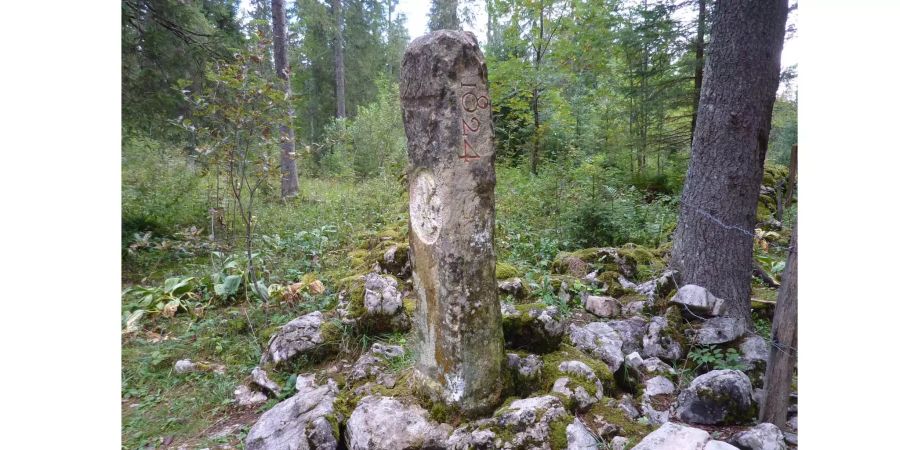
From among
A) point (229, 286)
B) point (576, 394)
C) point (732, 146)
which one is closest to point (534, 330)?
point (576, 394)

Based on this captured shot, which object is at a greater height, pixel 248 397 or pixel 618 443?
pixel 618 443

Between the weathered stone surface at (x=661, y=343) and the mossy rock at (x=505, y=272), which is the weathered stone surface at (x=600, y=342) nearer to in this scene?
the weathered stone surface at (x=661, y=343)

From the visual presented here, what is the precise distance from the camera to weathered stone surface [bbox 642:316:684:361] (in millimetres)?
2910

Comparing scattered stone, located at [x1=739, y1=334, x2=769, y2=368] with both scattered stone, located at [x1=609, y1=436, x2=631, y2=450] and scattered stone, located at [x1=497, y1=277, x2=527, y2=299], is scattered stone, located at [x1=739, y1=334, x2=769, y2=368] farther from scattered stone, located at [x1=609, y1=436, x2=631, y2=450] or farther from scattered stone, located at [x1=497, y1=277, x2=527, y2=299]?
scattered stone, located at [x1=497, y1=277, x2=527, y2=299]

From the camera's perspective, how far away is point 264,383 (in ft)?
9.52

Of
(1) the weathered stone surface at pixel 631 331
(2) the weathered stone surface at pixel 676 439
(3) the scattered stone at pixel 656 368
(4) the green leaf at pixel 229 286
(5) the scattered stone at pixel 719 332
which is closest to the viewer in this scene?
(2) the weathered stone surface at pixel 676 439

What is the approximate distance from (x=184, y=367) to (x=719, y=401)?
11.0ft

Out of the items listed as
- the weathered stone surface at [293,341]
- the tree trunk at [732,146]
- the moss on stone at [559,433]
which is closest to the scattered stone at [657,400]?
the moss on stone at [559,433]

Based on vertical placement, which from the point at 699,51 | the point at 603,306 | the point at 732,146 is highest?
the point at 699,51

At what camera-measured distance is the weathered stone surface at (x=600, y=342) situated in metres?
2.74

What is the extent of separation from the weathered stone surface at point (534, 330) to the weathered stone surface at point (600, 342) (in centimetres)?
21

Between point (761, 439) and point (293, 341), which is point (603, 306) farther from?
point (293, 341)
